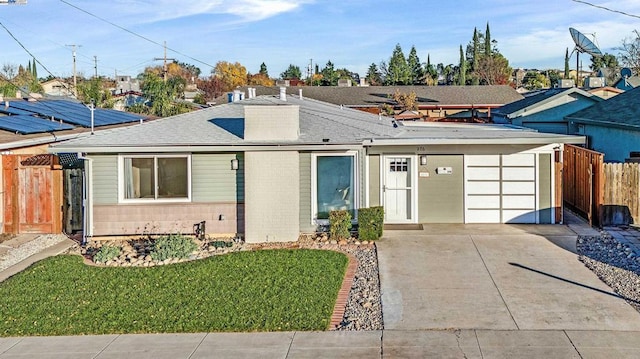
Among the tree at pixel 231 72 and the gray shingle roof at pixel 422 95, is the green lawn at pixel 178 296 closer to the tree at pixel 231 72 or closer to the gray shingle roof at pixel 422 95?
the gray shingle roof at pixel 422 95

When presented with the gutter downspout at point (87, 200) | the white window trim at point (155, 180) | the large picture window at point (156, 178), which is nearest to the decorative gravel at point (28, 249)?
the gutter downspout at point (87, 200)

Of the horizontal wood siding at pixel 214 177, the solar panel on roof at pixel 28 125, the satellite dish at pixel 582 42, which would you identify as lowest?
the horizontal wood siding at pixel 214 177

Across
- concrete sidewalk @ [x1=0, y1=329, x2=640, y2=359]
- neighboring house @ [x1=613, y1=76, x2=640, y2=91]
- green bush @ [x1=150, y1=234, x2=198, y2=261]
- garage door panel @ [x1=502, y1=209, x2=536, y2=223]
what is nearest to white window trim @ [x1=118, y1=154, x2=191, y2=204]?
green bush @ [x1=150, y1=234, x2=198, y2=261]

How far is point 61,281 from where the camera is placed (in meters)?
11.2

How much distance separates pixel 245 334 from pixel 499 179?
1015 cm

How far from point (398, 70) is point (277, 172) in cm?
6230

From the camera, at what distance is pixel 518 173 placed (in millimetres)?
16344

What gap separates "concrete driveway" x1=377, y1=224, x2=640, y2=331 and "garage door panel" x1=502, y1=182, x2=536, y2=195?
54.6 inches

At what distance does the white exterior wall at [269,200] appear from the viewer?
14.6m

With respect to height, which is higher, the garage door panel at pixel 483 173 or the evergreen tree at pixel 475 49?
the evergreen tree at pixel 475 49

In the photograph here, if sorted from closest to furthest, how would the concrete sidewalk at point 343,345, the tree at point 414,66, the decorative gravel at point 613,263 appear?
the concrete sidewalk at point 343,345
the decorative gravel at point 613,263
the tree at point 414,66

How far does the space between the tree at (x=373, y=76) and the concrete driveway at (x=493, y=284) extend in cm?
6833

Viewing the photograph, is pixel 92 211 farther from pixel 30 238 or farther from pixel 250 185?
pixel 250 185

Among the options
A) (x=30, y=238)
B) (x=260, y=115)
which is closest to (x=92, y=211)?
(x=30, y=238)
